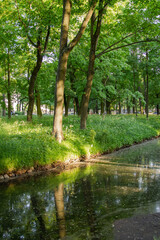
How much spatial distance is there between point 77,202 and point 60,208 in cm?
54

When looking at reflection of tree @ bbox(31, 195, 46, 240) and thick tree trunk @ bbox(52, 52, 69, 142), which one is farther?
thick tree trunk @ bbox(52, 52, 69, 142)

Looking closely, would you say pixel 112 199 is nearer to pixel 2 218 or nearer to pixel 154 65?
pixel 2 218

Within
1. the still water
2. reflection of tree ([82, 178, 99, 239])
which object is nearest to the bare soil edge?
the still water

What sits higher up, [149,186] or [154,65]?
[154,65]

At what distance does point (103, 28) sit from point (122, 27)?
1.33 metres

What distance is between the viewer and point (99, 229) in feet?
14.3

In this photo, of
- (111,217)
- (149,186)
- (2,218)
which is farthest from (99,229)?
(149,186)

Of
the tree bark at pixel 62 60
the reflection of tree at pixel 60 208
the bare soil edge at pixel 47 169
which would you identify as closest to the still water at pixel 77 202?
the reflection of tree at pixel 60 208

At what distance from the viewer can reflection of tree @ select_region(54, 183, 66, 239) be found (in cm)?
441

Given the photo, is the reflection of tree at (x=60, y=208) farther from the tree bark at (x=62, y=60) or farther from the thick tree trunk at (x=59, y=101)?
the tree bark at (x=62, y=60)

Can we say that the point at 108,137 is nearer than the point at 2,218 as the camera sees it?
No

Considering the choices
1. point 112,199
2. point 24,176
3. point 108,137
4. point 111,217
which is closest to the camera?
point 111,217

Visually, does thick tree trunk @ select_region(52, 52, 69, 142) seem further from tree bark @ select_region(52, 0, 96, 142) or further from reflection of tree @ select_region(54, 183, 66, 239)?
reflection of tree @ select_region(54, 183, 66, 239)

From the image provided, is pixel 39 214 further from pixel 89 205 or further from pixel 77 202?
pixel 89 205
